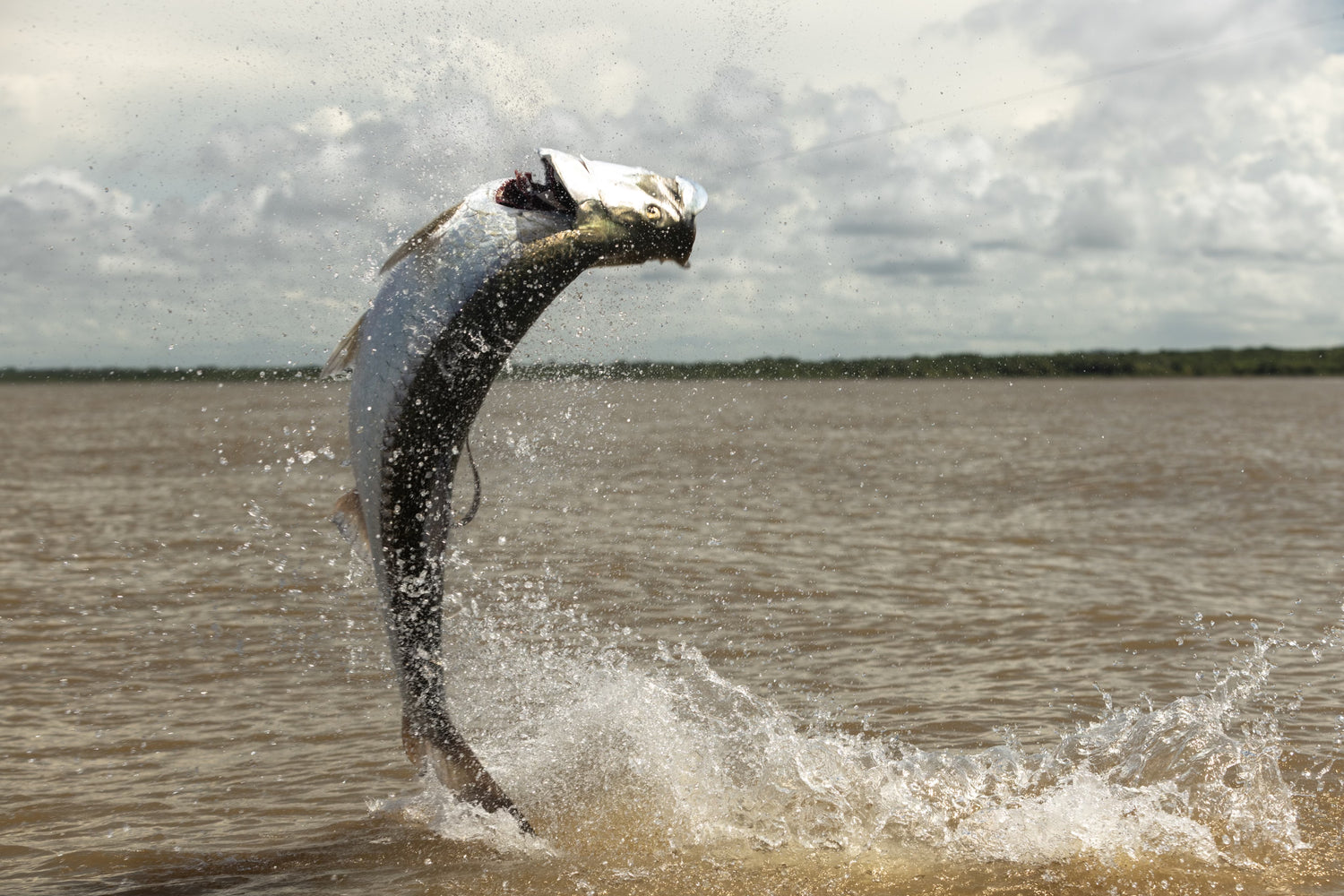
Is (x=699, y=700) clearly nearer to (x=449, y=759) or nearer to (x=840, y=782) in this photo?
(x=840, y=782)

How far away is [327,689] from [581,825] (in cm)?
288

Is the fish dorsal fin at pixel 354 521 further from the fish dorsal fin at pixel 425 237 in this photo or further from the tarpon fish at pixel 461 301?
the fish dorsal fin at pixel 425 237

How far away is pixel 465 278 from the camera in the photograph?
4273 mm

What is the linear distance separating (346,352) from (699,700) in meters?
3.53

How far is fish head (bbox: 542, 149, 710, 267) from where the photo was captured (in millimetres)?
4250

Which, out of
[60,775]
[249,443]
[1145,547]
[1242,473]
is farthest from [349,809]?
[249,443]

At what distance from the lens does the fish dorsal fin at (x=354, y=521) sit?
4.56 m

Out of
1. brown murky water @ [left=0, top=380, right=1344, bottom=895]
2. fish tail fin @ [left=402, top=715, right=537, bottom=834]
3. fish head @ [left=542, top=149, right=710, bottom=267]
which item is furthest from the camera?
brown murky water @ [left=0, top=380, right=1344, bottom=895]

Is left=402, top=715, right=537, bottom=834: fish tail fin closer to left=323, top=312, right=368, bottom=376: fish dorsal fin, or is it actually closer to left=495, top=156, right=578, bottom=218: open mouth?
left=323, top=312, right=368, bottom=376: fish dorsal fin

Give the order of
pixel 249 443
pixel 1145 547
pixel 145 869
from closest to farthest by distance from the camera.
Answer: pixel 145 869
pixel 1145 547
pixel 249 443

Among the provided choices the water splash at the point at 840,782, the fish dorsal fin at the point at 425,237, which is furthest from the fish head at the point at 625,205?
the water splash at the point at 840,782

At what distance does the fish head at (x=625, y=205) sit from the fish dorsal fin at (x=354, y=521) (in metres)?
1.36

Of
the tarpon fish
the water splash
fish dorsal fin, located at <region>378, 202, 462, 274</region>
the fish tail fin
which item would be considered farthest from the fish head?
the water splash

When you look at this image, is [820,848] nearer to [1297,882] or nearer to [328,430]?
[1297,882]
